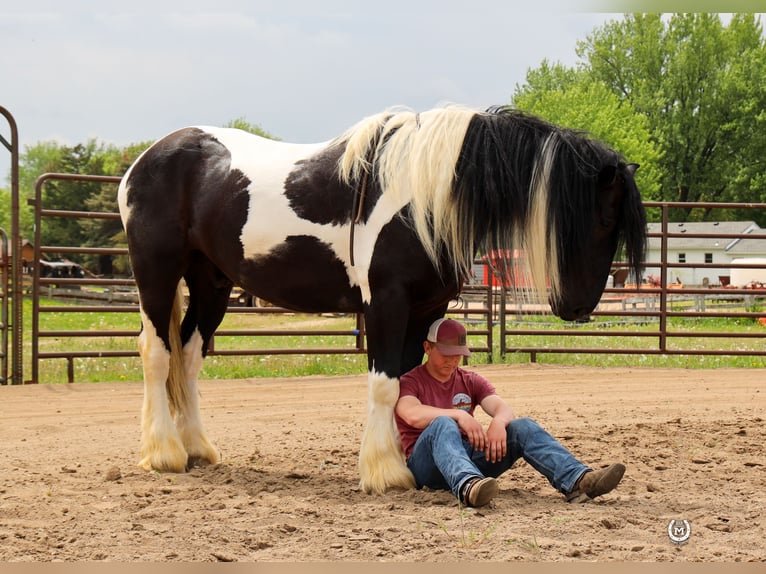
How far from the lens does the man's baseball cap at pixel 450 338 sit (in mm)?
3943

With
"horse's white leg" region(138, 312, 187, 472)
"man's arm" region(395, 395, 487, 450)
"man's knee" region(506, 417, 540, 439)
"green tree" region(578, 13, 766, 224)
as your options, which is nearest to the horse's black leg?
"horse's white leg" region(138, 312, 187, 472)

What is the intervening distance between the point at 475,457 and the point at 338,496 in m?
0.64

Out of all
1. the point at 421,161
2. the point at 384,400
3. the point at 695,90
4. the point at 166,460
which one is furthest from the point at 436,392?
the point at 695,90

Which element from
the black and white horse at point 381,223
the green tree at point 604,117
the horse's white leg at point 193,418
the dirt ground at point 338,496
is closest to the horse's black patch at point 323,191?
the black and white horse at point 381,223

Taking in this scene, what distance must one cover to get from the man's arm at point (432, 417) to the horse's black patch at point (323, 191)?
2.93ft

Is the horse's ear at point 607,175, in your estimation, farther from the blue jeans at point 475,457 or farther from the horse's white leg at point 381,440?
the horse's white leg at point 381,440

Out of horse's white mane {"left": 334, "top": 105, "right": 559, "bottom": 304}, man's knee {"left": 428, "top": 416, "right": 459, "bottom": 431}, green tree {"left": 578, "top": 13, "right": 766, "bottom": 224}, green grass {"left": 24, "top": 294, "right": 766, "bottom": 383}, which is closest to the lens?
man's knee {"left": 428, "top": 416, "right": 459, "bottom": 431}

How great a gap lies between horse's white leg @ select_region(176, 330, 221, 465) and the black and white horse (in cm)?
5

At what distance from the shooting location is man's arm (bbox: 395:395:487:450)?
3846 millimetres

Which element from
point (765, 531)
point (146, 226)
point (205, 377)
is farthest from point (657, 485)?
point (205, 377)

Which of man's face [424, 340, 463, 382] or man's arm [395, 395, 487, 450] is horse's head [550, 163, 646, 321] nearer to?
man's face [424, 340, 463, 382]

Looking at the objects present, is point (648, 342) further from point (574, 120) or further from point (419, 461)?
point (574, 120)

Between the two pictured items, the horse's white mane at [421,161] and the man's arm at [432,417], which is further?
the horse's white mane at [421,161]

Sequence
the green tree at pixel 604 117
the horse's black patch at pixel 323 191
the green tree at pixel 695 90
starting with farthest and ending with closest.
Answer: the green tree at pixel 695 90 < the green tree at pixel 604 117 < the horse's black patch at pixel 323 191
